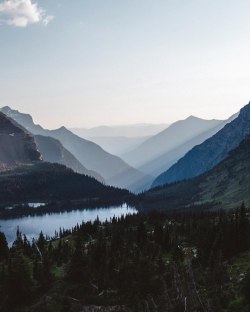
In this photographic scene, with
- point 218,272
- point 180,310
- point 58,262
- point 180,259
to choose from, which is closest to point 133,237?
point 58,262

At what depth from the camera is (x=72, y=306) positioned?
269 feet

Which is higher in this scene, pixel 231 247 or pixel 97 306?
pixel 231 247

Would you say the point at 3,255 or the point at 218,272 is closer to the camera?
the point at 218,272

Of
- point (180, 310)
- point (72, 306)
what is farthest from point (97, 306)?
point (180, 310)

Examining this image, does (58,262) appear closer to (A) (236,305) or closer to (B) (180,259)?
(B) (180,259)

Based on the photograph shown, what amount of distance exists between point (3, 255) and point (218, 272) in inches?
2752

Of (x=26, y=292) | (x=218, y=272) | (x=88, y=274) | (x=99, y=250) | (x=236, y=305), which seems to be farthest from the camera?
(x=99, y=250)

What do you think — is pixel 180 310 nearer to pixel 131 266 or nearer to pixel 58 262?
pixel 131 266

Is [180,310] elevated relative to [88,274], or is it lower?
elevated

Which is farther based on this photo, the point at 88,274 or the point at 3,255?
the point at 3,255

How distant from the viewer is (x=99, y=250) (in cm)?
10388

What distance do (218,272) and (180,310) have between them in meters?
23.4

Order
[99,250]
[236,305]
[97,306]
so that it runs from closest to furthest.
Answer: [236,305] → [97,306] → [99,250]

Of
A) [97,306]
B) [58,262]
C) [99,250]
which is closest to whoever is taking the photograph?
[97,306]
